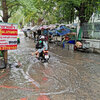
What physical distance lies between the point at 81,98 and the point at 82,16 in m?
12.0

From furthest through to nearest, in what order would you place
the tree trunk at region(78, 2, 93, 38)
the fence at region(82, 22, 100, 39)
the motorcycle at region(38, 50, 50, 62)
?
the tree trunk at region(78, 2, 93, 38) < the fence at region(82, 22, 100, 39) < the motorcycle at region(38, 50, 50, 62)

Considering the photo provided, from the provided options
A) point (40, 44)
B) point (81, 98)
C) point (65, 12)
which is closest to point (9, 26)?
point (40, 44)

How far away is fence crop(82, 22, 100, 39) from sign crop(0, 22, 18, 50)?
29.9ft

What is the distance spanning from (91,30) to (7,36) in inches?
383

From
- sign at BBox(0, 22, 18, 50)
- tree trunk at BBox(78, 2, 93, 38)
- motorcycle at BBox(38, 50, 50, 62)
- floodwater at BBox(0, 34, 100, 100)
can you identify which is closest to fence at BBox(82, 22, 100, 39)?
tree trunk at BBox(78, 2, 93, 38)

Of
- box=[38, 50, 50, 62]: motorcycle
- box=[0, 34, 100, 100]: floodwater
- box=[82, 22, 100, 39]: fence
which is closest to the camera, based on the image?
box=[0, 34, 100, 100]: floodwater

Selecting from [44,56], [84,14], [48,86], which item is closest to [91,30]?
[84,14]

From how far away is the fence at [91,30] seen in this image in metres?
13.1

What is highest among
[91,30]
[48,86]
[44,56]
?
[91,30]

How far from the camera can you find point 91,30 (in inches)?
541

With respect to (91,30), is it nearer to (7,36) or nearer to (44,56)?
(44,56)

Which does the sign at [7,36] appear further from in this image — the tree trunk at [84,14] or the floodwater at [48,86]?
the tree trunk at [84,14]

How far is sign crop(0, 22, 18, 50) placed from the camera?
20.3 ft

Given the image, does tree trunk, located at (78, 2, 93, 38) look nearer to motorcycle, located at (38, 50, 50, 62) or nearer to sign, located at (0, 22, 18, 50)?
motorcycle, located at (38, 50, 50, 62)
